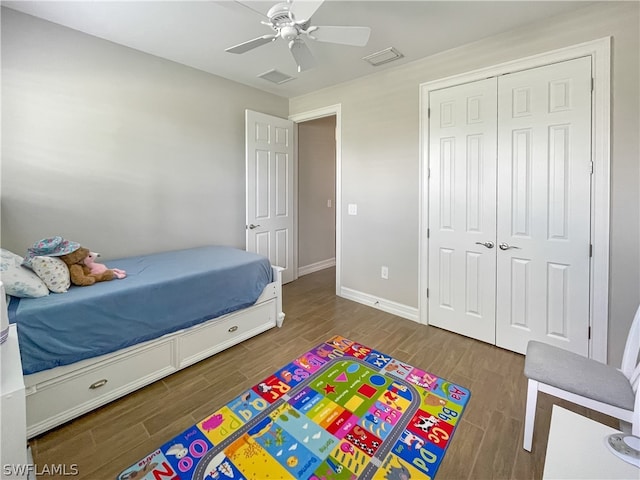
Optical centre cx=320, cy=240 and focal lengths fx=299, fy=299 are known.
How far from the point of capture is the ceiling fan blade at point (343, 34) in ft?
6.04

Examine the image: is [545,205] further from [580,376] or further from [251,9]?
[251,9]

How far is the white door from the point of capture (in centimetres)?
373

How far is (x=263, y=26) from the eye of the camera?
245cm

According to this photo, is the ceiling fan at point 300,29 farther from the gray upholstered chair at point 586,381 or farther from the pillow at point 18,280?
the gray upholstered chair at point 586,381

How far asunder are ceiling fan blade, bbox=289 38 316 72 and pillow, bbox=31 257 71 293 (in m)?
2.06

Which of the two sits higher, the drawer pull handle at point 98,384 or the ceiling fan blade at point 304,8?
the ceiling fan blade at point 304,8

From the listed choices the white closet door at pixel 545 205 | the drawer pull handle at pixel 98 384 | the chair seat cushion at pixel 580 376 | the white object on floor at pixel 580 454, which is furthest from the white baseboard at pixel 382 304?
the drawer pull handle at pixel 98 384

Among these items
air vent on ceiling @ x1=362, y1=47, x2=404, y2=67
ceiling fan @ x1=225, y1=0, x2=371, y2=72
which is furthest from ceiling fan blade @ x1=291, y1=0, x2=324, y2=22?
air vent on ceiling @ x1=362, y1=47, x2=404, y2=67

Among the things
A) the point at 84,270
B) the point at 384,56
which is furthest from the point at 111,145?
the point at 384,56

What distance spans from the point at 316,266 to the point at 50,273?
3827mm

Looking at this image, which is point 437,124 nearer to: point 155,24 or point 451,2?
point 451,2

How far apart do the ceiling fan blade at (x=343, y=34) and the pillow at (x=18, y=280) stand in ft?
7.41

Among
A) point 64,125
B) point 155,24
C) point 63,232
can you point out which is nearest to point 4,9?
point 64,125

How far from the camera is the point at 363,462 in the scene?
151 centimetres
